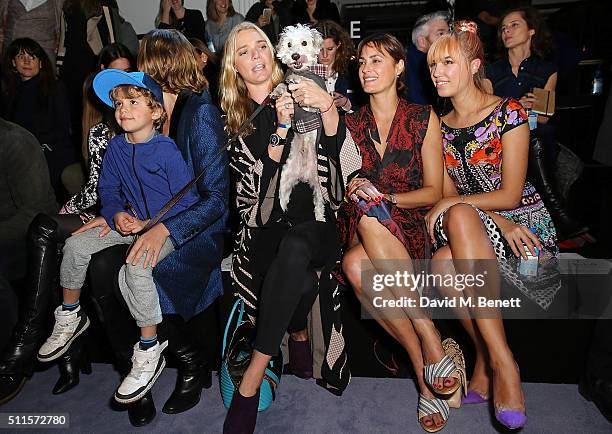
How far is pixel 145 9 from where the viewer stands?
591 cm

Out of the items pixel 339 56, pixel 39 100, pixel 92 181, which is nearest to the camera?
pixel 92 181

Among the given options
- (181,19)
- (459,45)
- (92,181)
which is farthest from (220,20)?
(459,45)

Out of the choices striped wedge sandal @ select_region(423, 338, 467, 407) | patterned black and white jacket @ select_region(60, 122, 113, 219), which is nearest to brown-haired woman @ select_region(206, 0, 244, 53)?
patterned black and white jacket @ select_region(60, 122, 113, 219)

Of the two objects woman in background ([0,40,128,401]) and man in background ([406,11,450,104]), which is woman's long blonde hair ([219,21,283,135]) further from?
man in background ([406,11,450,104])

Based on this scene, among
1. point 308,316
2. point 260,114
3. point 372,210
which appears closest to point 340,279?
point 308,316

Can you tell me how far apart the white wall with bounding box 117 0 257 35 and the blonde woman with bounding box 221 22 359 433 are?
154 inches

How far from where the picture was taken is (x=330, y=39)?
358 centimetres

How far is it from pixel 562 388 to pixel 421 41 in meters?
2.62

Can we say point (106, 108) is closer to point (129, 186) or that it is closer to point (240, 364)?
point (129, 186)

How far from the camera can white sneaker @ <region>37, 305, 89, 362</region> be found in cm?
217

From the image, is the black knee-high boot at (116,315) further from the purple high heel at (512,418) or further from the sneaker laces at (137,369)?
the purple high heel at (512,418)

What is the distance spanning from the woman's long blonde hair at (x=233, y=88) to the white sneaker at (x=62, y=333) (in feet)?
3.88

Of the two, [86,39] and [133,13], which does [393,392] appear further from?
[133,13]

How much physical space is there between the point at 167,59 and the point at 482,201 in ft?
5.57
